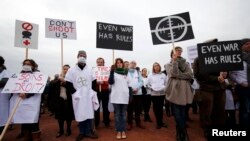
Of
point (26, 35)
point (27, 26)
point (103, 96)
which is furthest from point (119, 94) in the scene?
point (27, 26)

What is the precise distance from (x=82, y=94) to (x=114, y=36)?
3.14 metres

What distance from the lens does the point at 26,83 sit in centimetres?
554

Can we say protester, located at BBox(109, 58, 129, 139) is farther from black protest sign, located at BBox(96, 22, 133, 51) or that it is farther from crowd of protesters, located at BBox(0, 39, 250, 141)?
black protest sign, located at BBox(96, 22, 133, 51)

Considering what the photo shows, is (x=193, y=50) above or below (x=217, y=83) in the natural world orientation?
above

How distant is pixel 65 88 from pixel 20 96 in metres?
1.37

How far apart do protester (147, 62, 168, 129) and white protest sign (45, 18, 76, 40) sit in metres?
3.29

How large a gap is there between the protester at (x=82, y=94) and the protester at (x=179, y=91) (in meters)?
2.13

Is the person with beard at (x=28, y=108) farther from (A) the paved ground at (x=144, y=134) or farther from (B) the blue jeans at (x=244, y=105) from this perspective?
(B) the blue jeans at (x=244, y=105)

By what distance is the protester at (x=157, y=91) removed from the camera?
278 inches

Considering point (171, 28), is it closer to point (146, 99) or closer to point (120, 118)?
point (120, 118)

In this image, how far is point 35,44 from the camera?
740 cm

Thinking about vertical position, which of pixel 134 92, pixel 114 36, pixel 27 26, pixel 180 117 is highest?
pixel 27 26

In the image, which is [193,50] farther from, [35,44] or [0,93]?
[0,93]

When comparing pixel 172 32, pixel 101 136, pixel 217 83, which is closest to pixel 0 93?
pixel 101 136
